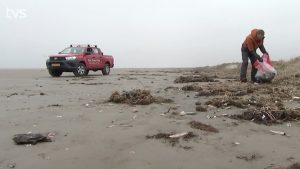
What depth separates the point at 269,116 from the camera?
585 centimetres

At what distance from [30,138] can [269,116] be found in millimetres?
3204

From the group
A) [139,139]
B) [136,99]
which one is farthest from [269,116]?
[136,99]

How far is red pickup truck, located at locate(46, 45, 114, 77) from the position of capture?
19.6 meters

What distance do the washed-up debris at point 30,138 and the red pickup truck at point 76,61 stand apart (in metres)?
15.0

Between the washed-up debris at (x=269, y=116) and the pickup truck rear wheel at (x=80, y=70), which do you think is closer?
the washed-up debris at (x=269, y=116)

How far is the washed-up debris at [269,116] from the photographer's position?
579cm

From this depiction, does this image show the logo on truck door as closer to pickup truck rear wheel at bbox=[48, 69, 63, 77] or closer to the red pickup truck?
the red pickup truck

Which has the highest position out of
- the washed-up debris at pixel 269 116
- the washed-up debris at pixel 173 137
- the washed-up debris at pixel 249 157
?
the washed-up debris at pixel 269 116

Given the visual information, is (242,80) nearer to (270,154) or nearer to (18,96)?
(18,96)

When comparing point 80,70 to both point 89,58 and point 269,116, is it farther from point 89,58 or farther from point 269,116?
point 269,116

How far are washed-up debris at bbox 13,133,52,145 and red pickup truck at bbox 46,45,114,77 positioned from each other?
49.2 ft

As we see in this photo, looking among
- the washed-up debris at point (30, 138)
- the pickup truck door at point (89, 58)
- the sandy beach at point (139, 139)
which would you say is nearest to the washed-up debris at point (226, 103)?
the sandy beach at point (139, 139)

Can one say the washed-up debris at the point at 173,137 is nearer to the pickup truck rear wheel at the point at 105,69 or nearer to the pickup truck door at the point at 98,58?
the pickup truck door at the point at 98,58

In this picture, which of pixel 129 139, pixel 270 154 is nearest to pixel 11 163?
pixel 129 139
